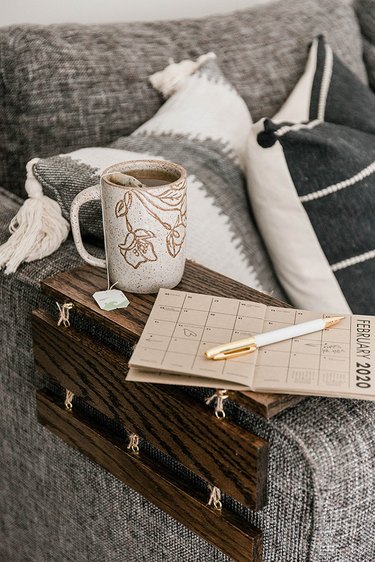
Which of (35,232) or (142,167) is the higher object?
(142,167)

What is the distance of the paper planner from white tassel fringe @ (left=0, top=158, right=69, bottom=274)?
22 cm

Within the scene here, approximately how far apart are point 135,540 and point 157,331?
30cm

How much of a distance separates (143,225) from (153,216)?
15 millimetres

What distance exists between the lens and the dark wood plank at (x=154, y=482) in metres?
0.75

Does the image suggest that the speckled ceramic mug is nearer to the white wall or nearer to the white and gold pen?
the white and gold pen

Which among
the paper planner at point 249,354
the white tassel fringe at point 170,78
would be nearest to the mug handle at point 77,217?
the paper planner at point 249,354

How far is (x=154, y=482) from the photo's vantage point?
0.82 metres

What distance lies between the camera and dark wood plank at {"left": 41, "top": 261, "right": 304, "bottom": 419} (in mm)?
796

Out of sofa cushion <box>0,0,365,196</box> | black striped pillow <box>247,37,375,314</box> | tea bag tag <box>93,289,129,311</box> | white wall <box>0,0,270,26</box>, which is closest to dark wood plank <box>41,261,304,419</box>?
tea bag tag <box>93,289,129,311</box>

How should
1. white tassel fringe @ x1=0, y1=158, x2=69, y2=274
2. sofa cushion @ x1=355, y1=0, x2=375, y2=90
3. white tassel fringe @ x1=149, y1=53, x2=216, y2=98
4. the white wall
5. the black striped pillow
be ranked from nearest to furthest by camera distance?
white tassel fringe @ x1=0, y1=158, x2=69, y2=274
the black striped pillow
white tassel fringe @ x1=149, y1=53, x2=216, y2=98
the white wall
sofa cushion @ x1=355, y1=0, x2=375, y2=90

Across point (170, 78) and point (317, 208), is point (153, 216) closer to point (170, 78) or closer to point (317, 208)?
point (317, 208)

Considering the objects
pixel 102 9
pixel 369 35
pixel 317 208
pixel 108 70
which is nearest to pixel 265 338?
pixel 317 208

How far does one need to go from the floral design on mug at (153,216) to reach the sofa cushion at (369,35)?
0.93 meters

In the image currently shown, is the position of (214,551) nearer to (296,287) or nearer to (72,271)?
(72,271)
